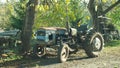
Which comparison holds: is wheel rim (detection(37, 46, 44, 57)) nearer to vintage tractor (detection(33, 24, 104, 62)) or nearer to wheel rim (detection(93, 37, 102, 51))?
vintage tractor (detection(33, 24, 104, 62))

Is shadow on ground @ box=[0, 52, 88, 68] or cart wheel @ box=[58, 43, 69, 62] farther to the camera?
cart wheel @ box=[58, 43, 69, 62]

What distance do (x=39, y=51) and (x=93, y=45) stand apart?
8.91ft

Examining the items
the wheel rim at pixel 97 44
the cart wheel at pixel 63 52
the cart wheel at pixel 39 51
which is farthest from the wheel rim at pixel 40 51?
the wheel rim at pixel 97 44

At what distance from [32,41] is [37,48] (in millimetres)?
760

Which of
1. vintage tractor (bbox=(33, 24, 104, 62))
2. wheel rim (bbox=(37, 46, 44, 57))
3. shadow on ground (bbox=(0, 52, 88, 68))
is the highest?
vintage tractor (bbox=(33, 24, 104, 62))

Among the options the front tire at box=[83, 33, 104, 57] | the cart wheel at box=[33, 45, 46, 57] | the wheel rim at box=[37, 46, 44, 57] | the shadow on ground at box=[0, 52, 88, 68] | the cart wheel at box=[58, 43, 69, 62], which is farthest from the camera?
the front tire at box=[83, 33, 104, 57]

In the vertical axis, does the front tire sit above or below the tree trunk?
below

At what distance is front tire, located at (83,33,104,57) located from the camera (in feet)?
48.6

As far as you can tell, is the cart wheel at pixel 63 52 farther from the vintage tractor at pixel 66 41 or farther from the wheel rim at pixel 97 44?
the wheel rim at pixel 97 44

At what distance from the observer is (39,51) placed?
14.8 m

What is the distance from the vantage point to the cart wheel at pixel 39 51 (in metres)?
14.5

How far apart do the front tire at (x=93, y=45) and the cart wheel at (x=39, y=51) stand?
199cm

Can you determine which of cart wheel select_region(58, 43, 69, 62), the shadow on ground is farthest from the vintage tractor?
the shadow on ground

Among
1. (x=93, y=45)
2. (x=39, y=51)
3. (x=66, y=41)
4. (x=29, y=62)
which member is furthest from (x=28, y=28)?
(x=93, y=45)
